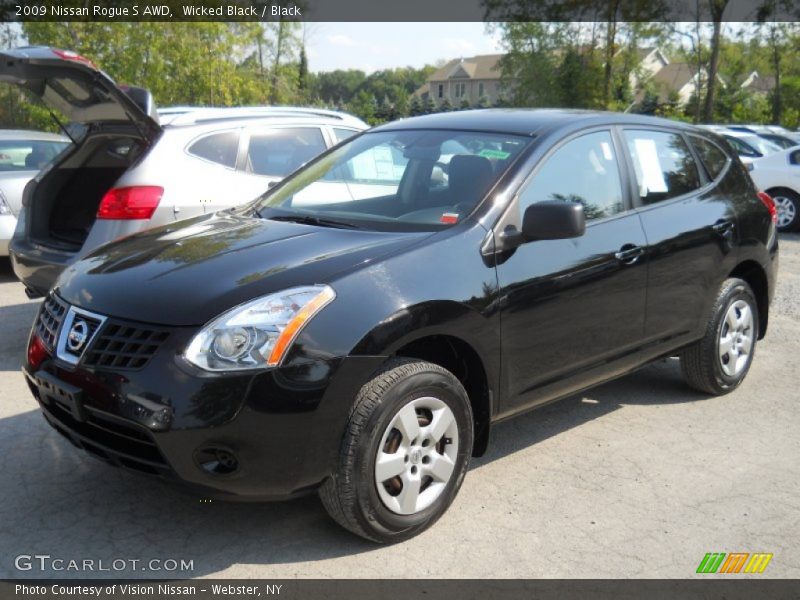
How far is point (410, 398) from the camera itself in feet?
11.0

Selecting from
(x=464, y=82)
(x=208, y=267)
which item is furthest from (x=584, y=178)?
(x=464, y=82)

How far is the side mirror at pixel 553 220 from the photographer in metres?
3.77

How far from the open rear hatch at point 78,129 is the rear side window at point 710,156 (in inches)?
141

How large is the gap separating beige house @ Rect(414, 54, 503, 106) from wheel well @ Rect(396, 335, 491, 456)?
106 metres

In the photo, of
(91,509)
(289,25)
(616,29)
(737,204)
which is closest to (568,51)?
(616,29)

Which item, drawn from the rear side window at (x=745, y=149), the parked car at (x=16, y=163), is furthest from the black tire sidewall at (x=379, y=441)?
Result: the rear side window at (x=745, y=149)

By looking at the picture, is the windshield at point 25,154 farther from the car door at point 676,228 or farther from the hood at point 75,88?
the car door at point 676,228

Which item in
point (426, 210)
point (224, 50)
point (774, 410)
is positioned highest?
point (224, 50)

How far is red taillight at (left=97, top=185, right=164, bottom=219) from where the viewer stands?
5.76 metres

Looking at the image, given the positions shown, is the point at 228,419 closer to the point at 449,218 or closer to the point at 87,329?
the point at 87,329

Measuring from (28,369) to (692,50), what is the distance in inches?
1550

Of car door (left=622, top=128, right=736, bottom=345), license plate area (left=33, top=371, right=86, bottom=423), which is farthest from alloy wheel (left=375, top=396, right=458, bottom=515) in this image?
car door (left=622, top=128, right=736, bottom=345)

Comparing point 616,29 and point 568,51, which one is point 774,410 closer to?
point 616,29

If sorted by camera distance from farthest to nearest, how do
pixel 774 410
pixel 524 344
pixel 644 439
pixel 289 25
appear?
pixel 289 25 → pixel 774 410 → pixel 644 439 → pixel 524 344
